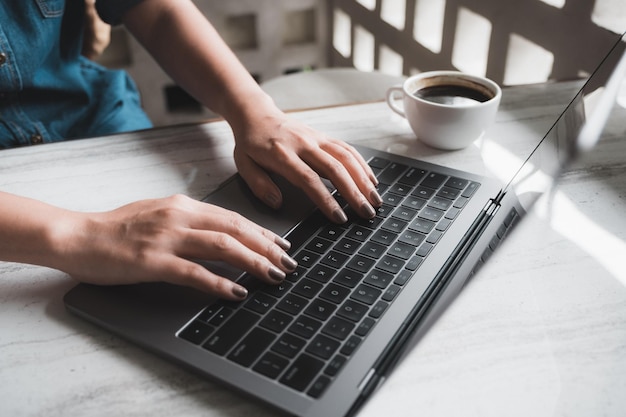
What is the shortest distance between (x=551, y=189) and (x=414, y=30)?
1291mm

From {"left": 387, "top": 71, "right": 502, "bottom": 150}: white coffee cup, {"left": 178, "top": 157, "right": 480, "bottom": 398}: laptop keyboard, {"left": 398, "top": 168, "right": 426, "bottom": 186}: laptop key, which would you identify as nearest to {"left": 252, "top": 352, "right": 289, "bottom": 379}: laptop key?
{"left": 178, "top": 157, "right": 480, "bottom": 398}: laptop keyboard

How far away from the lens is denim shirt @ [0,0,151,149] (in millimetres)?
850

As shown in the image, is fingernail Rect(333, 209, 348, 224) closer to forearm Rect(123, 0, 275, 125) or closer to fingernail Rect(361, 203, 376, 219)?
fingernail Rect(361, 203, 376, 219)

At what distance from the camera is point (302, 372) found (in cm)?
42

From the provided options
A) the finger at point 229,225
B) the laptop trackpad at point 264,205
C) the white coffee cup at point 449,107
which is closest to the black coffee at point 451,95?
the white coffee cup at point 449,107

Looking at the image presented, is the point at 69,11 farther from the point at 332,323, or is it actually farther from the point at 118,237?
the point at 332,323

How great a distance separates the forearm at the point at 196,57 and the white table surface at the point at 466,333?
11 centimetres

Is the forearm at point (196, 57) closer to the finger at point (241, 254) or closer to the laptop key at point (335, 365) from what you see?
the finger at point (241, 254)

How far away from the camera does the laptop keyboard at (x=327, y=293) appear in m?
0.43

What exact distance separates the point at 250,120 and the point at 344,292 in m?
0.32

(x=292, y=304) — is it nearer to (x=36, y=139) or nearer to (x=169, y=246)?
(x=169, y=246)

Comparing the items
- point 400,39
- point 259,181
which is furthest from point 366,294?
point 400,39

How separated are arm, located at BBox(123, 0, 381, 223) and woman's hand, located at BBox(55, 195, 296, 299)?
0.11m

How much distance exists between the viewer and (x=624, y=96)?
676 mm
